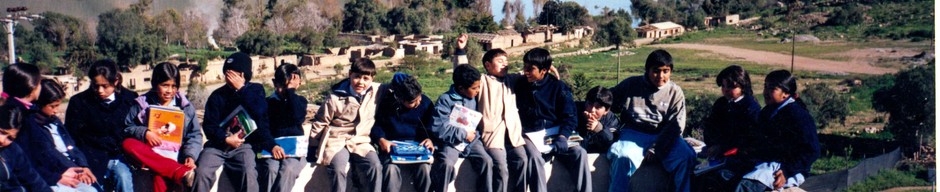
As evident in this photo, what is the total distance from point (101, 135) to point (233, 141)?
2.10 ft

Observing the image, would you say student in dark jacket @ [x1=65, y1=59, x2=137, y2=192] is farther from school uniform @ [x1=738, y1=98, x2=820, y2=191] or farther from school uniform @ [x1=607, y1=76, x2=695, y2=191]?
school uniform @ [x1=738, y1=98, x2=820, y2=191]

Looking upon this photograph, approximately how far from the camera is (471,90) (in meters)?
4.50

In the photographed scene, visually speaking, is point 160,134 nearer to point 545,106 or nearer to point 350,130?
point 350,130

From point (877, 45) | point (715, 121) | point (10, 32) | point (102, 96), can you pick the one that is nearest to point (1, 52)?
point (10, 32)

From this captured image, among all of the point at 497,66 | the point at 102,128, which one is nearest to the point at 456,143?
the point at 497,66

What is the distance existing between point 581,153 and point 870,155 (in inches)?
814

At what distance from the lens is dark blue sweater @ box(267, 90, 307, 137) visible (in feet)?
14.7

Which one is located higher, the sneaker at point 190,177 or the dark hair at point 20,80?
the dark hair at point 20,80

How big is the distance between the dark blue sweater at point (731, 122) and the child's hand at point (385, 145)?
171cm

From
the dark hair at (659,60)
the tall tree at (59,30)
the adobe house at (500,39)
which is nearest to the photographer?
the dark hair at (659,60)

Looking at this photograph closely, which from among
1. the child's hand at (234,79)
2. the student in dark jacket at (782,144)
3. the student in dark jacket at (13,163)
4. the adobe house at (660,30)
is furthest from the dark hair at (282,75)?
the adobe house at (660,30)

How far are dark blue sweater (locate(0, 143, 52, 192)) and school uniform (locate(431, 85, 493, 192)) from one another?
1.86 meters

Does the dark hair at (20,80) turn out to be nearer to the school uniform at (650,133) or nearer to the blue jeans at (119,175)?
the blue jeans at (119,175)

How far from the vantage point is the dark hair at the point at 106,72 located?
13.8 ft
